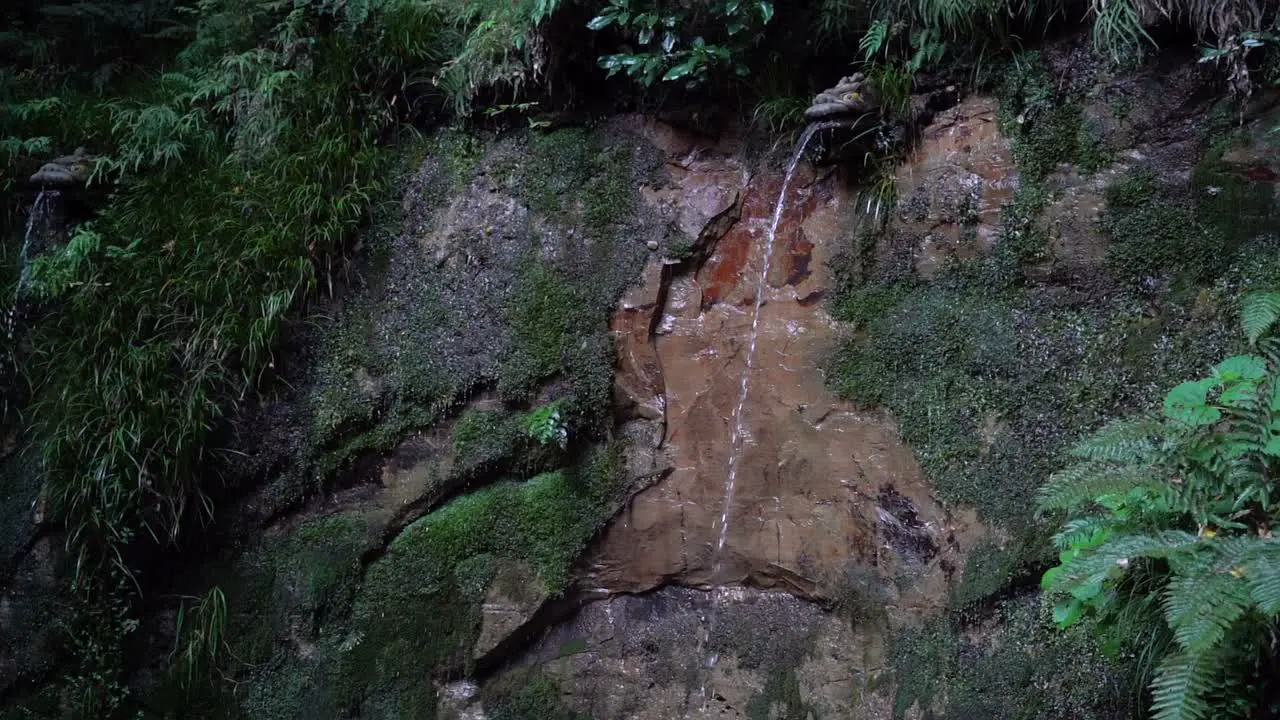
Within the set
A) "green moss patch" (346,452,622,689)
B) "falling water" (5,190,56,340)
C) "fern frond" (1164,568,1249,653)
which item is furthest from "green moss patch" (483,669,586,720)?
"falling water" (5,190,56,340)

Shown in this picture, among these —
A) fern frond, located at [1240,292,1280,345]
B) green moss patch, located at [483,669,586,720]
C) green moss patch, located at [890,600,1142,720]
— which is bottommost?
green moss patch, located at [483,669,586,720]

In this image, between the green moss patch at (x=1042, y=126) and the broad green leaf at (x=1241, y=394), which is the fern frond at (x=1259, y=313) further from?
the green moss patch at (x=1042, y=126)

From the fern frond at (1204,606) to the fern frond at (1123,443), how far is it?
0.54 meters

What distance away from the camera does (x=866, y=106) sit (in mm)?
4359

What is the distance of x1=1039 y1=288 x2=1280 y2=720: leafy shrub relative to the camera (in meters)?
2.65

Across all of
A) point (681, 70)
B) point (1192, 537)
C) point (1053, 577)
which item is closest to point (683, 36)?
point (681, 70)

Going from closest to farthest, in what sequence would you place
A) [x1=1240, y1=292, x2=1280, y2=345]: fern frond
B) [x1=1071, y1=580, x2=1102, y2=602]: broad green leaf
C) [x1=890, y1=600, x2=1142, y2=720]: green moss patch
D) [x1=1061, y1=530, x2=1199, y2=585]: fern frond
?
[x1=1061, y1=530, x2=1199, y2=585]: fern frond < [x1=1071, y1=580, x2=1102, y2=602]: broad green leaf < [x1=1240, y1=292, x2=1280, y2=345]: fern frond < [x1=890, y1=600, x2=1142, y2=720]: green moss patch

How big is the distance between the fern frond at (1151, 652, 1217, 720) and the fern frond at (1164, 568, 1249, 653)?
4 cm

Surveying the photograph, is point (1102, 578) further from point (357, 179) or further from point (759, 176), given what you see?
point (357, 179)

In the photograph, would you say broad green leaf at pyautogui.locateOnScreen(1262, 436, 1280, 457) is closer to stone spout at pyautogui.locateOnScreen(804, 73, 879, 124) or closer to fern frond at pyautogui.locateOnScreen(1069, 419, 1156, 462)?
fern frond at pyautogui.locateOnScreen(1069, 419, 1156, 462)

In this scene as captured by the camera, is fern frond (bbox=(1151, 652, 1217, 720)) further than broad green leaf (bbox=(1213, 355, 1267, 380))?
No

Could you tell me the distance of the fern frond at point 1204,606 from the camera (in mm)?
2582

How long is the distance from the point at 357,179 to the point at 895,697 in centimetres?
385

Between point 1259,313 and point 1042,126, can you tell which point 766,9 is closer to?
point 1042,126
